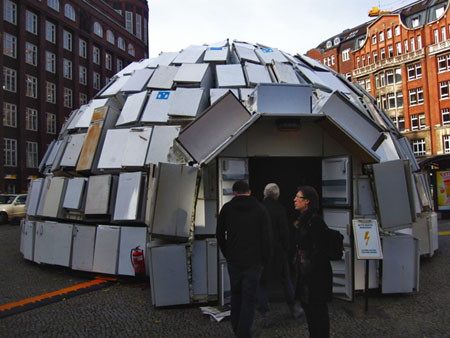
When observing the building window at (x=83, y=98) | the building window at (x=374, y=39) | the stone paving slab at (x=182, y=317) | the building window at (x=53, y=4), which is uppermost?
the building window at (x=53, y=4)

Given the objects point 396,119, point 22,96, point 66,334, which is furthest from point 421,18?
point 66,334

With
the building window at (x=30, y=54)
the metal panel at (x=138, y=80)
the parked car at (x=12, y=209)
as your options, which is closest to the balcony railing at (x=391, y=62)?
the building window at (x=30, y=54)

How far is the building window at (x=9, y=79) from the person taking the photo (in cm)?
3444

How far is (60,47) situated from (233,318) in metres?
43.8

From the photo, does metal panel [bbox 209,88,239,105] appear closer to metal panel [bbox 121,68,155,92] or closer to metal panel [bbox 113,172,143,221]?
metal panel [bbox 121,68,155,92]

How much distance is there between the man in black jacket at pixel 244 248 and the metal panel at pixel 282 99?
2.16 meters

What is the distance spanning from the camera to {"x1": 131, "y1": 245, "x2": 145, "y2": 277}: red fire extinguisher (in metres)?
7.54

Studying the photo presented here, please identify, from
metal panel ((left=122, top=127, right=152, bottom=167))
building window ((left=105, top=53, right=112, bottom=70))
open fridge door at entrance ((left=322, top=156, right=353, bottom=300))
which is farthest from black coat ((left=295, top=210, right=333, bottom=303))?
building window ((left=105, top=53, right=112, bottom=70))

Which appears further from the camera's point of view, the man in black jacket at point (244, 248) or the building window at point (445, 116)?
the building window at point (445, 116)

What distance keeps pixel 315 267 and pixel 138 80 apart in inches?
329

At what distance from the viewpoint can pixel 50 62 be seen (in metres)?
40.2

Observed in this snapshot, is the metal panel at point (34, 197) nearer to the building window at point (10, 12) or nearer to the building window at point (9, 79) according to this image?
the building window at point (9, 79)

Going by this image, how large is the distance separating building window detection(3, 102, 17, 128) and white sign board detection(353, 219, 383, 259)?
3627cm

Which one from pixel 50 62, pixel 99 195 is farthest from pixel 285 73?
pixel 50 62
